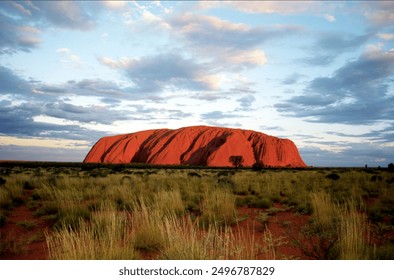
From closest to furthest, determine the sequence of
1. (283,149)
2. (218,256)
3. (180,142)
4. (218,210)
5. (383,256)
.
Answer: (218,256)
(383,256)
(218,210)
(283,149)
(180,142)

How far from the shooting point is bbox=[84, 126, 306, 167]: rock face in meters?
81.2

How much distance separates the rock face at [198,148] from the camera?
267 feet

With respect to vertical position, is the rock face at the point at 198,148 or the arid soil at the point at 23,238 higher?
the rock face at the point at 198,148

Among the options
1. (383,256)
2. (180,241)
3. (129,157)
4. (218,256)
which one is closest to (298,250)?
(383,256)

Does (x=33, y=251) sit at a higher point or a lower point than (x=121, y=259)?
lower

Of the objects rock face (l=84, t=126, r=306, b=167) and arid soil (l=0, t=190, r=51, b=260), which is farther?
rock face (l=84, t=126, r=306, b=167)

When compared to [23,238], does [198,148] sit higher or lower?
higher

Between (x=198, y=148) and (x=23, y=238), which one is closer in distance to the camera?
(x=23, y=238)

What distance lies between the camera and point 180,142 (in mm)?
91938

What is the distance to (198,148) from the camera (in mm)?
87875

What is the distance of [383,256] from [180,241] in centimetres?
286

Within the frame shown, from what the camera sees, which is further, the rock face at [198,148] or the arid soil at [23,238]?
the rock face at [198,148]

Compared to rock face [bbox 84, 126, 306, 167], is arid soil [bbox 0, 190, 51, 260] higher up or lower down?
lower down
